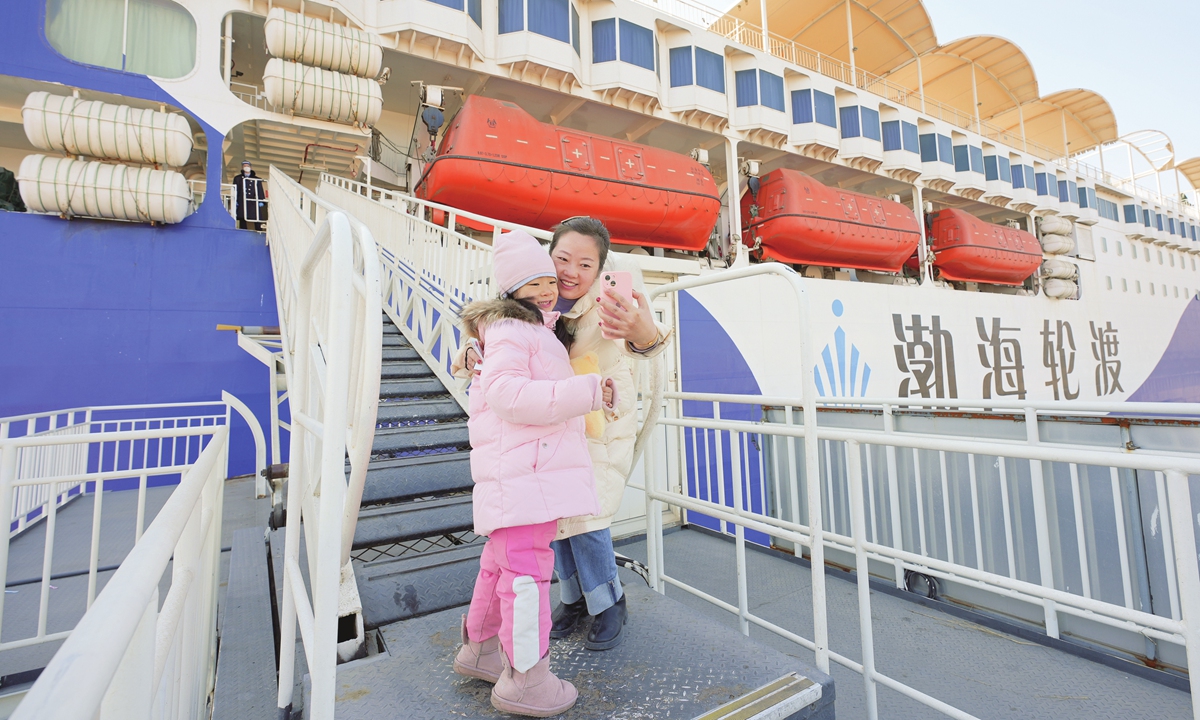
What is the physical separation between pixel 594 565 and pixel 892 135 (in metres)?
15.2

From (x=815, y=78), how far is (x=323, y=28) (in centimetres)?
1005

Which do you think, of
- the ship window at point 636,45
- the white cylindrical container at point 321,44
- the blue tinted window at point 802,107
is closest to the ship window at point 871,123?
the blue tinted window at point 802,107

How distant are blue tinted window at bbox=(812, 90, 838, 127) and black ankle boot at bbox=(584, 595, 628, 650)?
42.0 feet

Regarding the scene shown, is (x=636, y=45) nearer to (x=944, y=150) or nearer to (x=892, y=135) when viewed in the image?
(x=892, y=135)

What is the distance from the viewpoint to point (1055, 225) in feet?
56.5

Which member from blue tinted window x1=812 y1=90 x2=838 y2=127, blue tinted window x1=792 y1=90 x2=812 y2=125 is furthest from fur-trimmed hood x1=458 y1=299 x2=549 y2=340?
blue tinted window x1=812 y1=90 x2=838 y2=127

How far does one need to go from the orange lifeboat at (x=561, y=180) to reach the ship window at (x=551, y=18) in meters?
1.51

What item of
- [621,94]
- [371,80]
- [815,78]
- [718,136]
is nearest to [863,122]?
[815,78]

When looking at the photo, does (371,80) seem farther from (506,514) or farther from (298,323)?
(506,514)

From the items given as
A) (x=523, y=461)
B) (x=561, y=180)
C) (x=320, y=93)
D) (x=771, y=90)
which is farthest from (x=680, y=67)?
(x=523, y=461)

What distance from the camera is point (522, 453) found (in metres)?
1.33

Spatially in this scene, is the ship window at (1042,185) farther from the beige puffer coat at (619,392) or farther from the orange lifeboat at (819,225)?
the beige puffer coat at (619,392)

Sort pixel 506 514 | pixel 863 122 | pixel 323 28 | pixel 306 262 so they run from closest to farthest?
pixel 506 514, pixel 306 262, pixel 323 28, pixel 863 122

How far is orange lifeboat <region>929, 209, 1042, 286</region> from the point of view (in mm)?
13711
